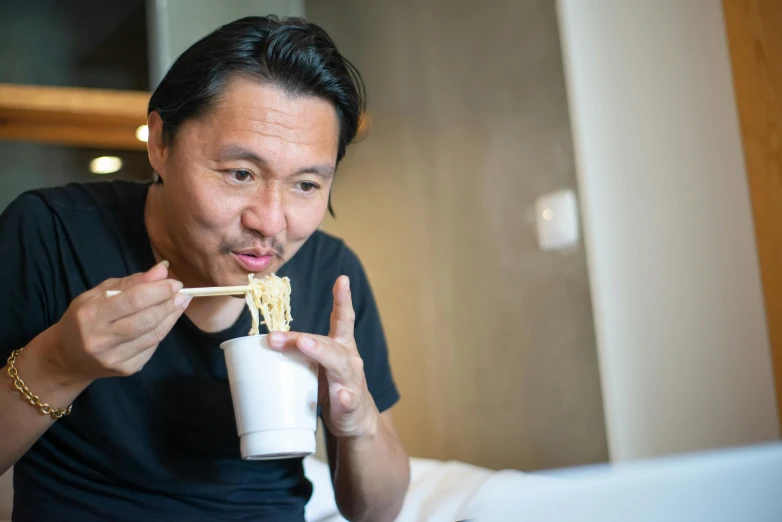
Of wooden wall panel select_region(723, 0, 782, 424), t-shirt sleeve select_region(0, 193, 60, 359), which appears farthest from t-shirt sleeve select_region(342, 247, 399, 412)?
wooden wall panel select_region(723, 0, 782, 424)

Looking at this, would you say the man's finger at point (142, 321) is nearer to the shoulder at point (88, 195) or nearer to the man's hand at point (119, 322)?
the man's hand at point (119, 322)

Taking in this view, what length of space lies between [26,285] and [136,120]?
904mm

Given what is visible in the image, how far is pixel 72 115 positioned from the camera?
70.0 inches

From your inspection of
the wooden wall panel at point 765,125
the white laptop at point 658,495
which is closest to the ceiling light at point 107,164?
the wooden wall panel at point 765,125

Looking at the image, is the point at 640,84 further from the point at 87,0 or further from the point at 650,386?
the point at 87,0

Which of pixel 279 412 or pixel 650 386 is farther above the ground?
pixel 279 412

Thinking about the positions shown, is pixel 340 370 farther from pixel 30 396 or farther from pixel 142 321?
pixel 30 396

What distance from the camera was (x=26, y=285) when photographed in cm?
102

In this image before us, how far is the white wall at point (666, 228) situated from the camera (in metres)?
1.56

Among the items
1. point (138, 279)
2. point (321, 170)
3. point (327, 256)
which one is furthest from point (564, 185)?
point (138, 279)

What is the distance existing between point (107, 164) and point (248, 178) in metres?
1.02

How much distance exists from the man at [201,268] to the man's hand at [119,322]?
128 millimetres

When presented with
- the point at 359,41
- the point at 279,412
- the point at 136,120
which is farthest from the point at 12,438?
the point at 359,41

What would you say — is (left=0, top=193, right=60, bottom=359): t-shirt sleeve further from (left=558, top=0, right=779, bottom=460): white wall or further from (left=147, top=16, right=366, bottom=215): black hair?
(left=558, top=0, right=779, bottom=460): white wall
